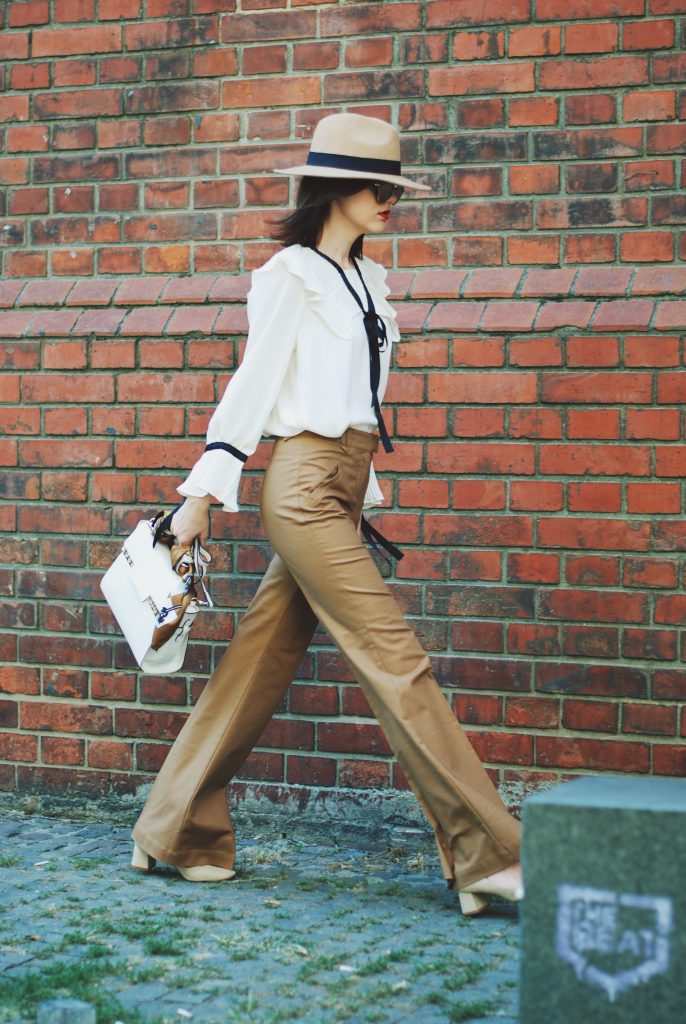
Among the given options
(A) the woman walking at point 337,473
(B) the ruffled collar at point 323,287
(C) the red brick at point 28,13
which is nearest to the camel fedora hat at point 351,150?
(A) the woman walking at point 337,473

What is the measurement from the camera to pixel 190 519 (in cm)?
379

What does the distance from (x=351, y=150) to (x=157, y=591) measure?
1.34 m

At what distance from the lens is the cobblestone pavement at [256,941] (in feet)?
9.75

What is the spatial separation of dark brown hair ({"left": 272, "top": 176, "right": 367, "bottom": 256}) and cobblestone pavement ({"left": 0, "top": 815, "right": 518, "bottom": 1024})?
1.87 m

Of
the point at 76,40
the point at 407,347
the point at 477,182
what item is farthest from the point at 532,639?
the point at 76,40

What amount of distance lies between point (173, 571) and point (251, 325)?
0.72 metres

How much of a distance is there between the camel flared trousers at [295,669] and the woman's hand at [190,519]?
0.58 ft

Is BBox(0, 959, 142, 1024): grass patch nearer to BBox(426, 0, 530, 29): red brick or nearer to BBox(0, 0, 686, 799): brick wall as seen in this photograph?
BBox(0, 0, 686, 799): brick wall

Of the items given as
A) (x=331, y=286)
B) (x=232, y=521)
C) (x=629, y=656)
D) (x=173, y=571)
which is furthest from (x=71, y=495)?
(x=629, y=656)

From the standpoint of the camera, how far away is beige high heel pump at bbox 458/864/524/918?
3568mm

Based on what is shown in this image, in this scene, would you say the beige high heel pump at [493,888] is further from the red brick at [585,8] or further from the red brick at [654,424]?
the red brick at [585,8]

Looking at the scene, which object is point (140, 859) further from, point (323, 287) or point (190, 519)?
point (323, 287)

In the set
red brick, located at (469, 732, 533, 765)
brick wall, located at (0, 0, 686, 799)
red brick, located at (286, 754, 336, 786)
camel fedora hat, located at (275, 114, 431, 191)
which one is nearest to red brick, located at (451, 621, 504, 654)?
brick wall, located at (0, 0, 686, 799)

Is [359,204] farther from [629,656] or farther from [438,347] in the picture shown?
[629,656]
